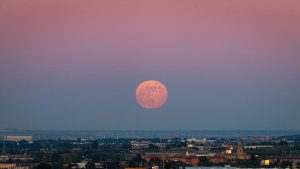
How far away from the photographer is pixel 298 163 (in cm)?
12319

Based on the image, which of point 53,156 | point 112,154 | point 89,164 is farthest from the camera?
point 112,154

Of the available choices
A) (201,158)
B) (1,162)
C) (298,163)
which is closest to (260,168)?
(298,163)

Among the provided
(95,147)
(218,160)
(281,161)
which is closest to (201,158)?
(218,160)

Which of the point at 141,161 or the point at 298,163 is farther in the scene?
the point at 141,161

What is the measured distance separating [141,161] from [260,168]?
2307 centimetres

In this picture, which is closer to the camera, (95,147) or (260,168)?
(260,168)

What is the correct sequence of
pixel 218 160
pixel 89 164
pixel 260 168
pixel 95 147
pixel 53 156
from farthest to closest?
Result: pixel 95 147 → pixel 53 156 → pixel 218 160 → pixel 89 164 → pixel 260 168

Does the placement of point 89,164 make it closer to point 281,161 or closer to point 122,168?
point 122,168

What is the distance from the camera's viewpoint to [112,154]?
551 ft

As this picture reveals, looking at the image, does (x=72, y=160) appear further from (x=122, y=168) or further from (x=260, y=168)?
(x=260, y=168)

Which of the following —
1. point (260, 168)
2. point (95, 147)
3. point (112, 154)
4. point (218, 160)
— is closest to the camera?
point (260, 168)

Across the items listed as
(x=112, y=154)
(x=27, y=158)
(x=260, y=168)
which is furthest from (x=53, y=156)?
(x=260, y=168)

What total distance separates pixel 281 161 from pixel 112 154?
3906cm

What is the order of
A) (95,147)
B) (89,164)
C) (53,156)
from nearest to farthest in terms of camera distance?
(89,164) < (53,156) < (95,147)
